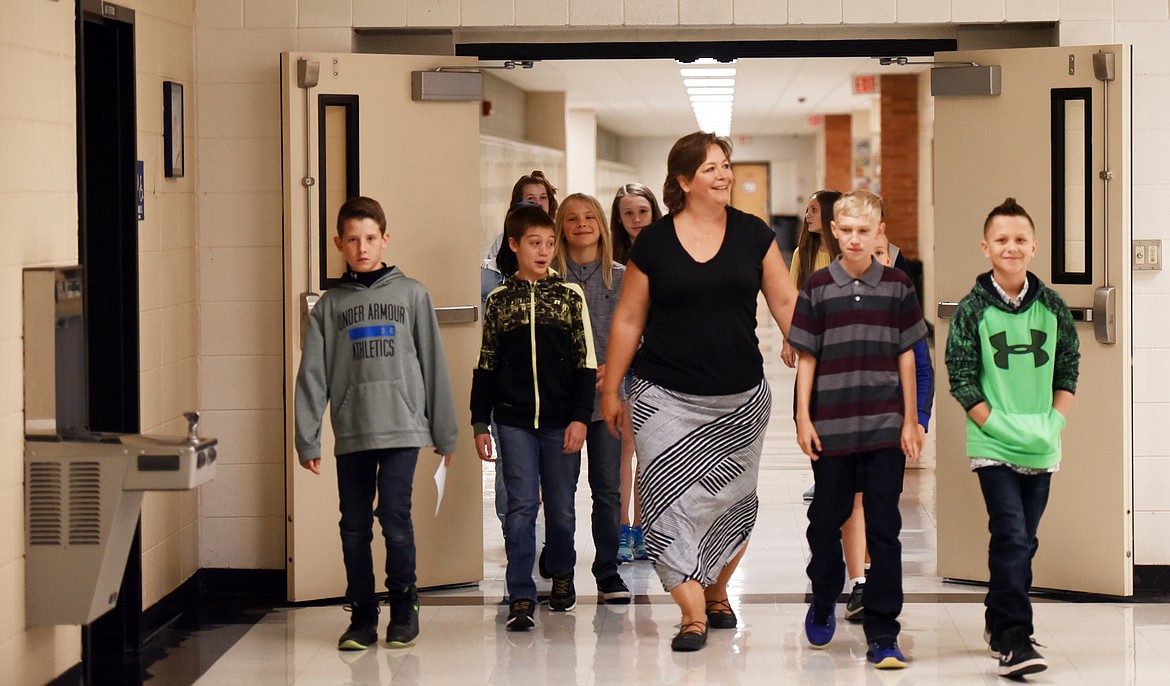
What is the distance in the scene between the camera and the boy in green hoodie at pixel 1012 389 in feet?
12.6

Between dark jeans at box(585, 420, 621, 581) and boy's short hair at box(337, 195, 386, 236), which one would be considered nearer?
boy's short hair at box(337, 195, 386, 236)

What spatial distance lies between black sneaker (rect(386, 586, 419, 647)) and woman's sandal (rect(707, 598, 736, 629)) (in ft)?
3.07

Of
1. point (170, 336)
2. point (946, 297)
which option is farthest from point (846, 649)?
point (170, 336)

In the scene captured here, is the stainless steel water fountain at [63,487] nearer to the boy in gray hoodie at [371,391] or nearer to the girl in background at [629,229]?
the boy in gray hoodie at [371,391]

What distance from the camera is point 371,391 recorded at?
4125 millimetres

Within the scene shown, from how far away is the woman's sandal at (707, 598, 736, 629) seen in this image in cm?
446

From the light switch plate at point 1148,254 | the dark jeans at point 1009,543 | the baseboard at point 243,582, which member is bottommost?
the baseboard at point 243,582

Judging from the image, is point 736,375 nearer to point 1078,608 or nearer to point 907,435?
point 907,435

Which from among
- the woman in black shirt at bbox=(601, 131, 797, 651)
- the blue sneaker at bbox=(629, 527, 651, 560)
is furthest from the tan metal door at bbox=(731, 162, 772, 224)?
the woman in black shirt at bbox=(601, 131, 797, 651)

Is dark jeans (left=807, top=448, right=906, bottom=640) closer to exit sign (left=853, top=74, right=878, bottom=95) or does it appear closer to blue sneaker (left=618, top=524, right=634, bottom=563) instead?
blue sneaker (left=618, top=524, right=634, bottom=563)

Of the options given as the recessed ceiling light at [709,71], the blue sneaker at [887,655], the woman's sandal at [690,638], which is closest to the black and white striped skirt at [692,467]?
the woman's sandal at [690,638]

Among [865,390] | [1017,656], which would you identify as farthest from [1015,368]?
[1017,656]

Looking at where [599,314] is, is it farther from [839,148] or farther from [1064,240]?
[839,148]

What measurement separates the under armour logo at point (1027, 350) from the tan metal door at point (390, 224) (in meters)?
1.94
